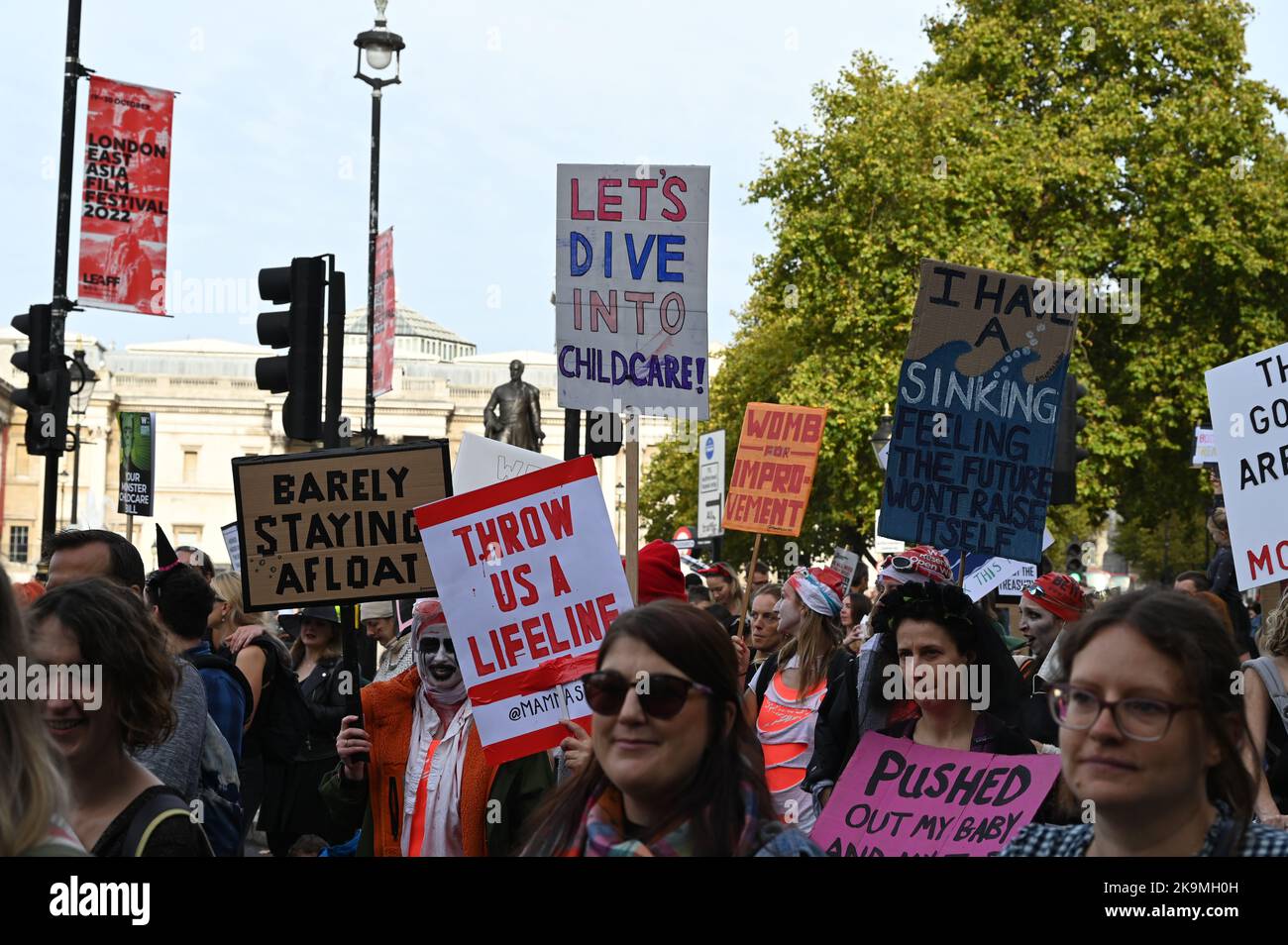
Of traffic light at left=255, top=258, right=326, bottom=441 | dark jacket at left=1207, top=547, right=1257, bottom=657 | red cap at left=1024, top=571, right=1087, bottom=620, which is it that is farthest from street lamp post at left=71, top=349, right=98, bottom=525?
red cap at left=1024, top=571, right=1087, bottom=620

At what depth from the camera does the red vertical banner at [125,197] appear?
43.1 ft

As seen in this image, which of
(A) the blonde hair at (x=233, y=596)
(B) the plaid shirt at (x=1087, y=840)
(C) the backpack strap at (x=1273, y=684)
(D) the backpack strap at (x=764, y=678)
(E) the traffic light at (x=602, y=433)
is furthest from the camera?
(E) the traffic light at (x=602, y=433)

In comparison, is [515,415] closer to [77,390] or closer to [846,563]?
[846,563]

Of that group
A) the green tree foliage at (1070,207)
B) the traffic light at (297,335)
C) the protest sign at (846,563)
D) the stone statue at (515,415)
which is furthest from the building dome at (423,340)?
the traffic light at (297,335)

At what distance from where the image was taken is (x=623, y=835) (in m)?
2.96

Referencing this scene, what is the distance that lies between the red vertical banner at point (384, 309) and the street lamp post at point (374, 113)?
0.12m

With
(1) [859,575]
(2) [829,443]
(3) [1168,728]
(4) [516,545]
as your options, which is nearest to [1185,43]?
(2) [829,443]

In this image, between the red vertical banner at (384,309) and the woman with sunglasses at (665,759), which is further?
the red vertical banner at (384,309)

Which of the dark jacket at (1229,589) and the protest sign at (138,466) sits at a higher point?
the protest sign at (138,466)

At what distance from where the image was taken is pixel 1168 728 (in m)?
2.74


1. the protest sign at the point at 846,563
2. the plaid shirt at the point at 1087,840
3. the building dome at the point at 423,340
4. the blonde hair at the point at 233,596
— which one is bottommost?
the plaid shirt at the point at 1087,840

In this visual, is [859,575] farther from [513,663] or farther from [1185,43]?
[1185,43]

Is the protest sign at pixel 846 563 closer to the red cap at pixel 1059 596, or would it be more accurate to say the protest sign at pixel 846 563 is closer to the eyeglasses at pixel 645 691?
the red cap at pixel 1059 596

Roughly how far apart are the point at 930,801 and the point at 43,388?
9.57 metres
